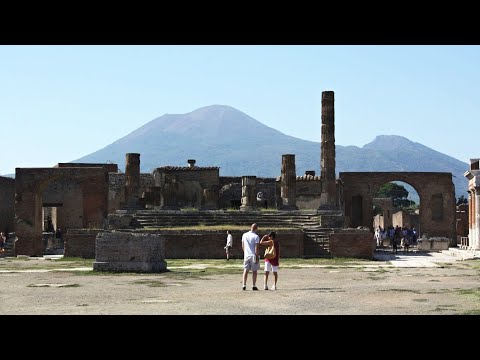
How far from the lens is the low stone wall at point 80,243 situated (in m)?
28.8

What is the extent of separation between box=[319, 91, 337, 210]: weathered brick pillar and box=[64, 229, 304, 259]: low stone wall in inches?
373

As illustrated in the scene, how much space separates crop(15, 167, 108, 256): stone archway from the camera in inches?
1388

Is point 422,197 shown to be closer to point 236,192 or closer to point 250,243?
point 236,192

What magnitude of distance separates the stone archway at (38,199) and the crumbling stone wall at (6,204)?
6374 millimetres

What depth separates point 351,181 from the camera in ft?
162

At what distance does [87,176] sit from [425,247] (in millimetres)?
15537

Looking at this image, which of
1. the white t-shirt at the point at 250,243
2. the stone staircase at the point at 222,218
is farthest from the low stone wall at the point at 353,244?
the white t-shirt at the point at 250,243

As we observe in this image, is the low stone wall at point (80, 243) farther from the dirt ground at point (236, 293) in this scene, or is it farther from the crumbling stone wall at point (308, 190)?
the crumbling stone wall at point (308, 190)

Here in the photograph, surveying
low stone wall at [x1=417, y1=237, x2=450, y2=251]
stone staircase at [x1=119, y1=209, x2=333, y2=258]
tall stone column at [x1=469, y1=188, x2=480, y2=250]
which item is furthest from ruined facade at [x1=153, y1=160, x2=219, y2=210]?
tall stone column at [x1=469, y1=188, x2=480, y2=250]

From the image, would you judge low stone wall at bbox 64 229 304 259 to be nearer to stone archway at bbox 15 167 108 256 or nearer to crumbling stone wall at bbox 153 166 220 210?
stone archway at bbox 15 167 108 256
